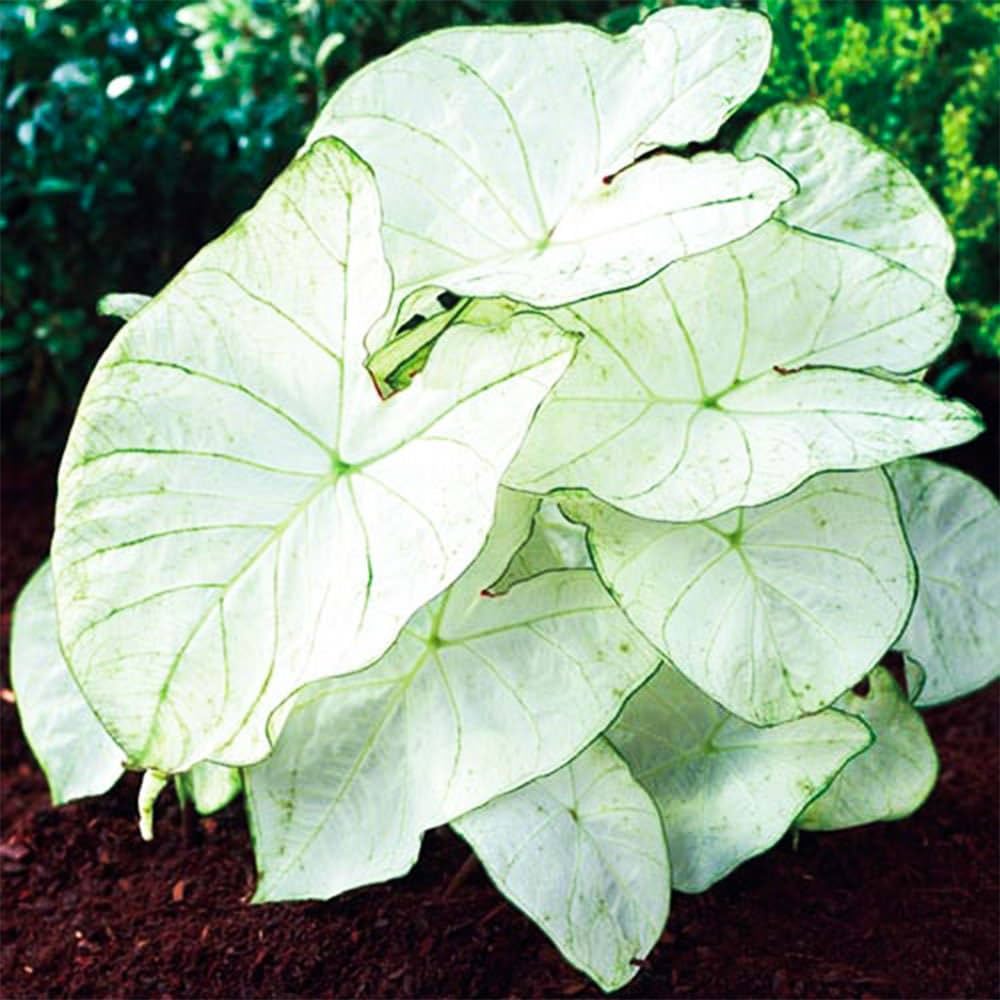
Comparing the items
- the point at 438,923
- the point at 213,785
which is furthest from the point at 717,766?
the point at 213,785

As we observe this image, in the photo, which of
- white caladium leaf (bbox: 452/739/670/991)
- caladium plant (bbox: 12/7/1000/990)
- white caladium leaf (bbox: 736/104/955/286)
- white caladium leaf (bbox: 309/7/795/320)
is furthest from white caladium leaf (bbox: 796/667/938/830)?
white caladium leaf (bbox: 309/7/795/320)

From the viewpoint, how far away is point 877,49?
1821mm

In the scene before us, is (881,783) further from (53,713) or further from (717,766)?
(53,713)

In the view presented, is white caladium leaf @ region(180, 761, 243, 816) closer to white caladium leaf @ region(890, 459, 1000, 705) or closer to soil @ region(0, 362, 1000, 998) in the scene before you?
soil @ region(0, 362, 1000, 998)

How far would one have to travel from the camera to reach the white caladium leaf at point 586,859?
1.07 metres

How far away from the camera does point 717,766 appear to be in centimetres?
Result: 119

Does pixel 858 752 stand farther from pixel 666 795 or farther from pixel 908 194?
pixel 908 194

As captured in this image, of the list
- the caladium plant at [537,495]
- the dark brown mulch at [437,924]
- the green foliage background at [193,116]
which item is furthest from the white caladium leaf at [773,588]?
the green foliage background at [193,116]

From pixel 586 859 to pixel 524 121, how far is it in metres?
0.47

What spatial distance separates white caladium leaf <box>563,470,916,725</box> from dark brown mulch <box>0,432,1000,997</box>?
30 cm

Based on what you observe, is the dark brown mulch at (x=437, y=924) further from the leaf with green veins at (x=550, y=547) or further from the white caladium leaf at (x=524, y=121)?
the white caladium leaf at (x=524, y=121)

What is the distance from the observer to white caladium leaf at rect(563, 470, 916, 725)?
103 cm

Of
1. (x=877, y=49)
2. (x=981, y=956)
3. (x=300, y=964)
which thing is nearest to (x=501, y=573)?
(x=300, y=964)

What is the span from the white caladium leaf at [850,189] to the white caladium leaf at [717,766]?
0.32m
